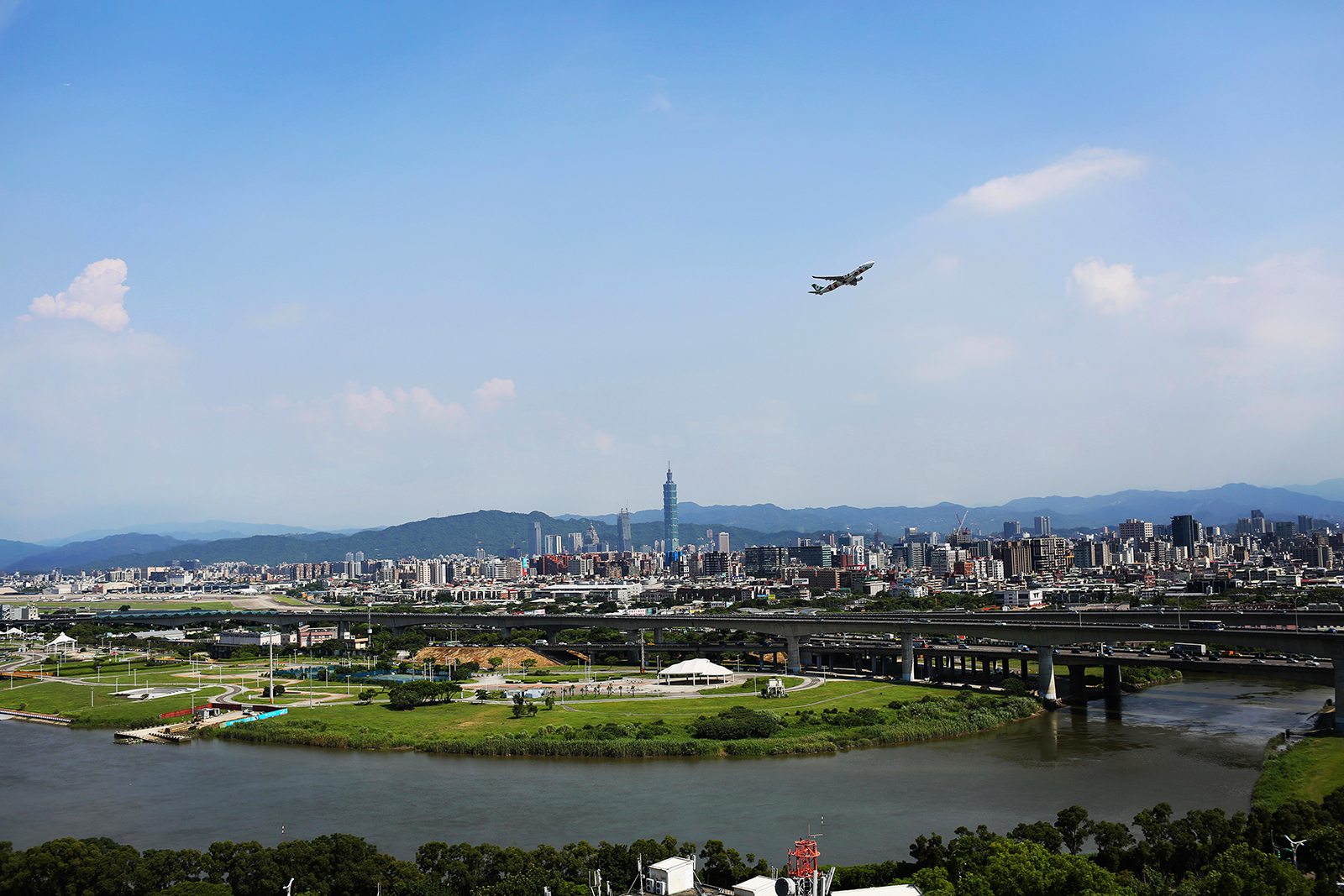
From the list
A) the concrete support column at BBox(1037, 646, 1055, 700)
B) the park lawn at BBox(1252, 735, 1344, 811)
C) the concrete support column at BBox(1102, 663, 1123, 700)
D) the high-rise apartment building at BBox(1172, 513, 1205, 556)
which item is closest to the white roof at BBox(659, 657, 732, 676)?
the concrete support column at BBox(1037, 646, 1055, 700)

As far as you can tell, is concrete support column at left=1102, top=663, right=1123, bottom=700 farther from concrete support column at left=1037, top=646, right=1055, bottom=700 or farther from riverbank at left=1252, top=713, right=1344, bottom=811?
riverbank at left=1252, top=713, right=1344, bottom=811

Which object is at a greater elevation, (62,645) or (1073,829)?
(1073,829)

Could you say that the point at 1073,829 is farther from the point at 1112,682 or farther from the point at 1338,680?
the point at 1112,682

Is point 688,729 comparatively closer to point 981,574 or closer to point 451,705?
point 451,705

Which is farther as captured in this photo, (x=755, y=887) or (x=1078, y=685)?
(x=1078, y=685)

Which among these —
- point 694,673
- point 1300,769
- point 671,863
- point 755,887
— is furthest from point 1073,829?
point 694,673

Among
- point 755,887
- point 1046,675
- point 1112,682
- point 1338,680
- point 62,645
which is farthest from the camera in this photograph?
point 62,645

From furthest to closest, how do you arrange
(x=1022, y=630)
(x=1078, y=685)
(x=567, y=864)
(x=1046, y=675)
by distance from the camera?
(x=1022, y=630)
(x=1078, y=685)
(x=1046, y=675)
(x=567, y=864)

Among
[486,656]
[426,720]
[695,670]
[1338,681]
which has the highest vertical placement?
[1338,681]
